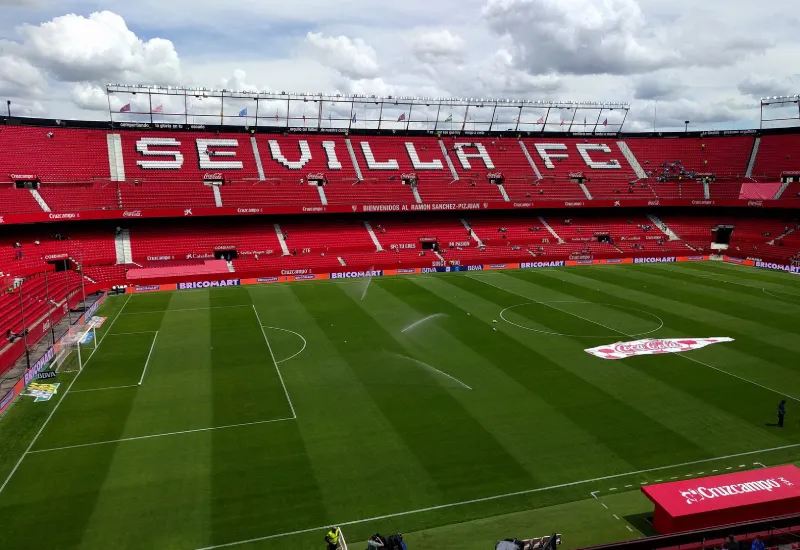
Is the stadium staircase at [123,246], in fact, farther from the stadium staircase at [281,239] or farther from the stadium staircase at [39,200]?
the stadium staircase at [281,239]

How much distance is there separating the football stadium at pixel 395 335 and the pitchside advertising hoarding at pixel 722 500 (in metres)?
0.08

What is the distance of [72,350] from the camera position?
34094mm

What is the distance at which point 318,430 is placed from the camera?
24016 millimetres

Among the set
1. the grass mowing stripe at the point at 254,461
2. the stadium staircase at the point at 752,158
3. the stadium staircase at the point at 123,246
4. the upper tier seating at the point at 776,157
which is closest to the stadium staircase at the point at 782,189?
the upper tier seating at the point at 776,157

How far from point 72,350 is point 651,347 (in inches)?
1354

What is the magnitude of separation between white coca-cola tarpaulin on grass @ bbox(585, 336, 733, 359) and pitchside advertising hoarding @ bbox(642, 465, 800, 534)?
15190mm

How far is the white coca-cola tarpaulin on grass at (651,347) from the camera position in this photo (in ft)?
109

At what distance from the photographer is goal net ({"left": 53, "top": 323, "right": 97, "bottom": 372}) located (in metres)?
31.4

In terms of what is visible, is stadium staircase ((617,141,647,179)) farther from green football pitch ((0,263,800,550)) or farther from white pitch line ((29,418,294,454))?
white pitch line ((29,418,294,454))

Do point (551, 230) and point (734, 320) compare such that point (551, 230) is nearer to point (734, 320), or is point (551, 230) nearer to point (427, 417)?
point (734, 320)

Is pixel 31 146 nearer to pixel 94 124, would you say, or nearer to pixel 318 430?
pixel 94 124

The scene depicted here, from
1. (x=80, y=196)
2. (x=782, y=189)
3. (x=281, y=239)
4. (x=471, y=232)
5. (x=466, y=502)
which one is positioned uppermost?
(x=80, y=196)

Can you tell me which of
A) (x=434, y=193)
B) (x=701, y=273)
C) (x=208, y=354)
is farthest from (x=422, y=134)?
(x=208, y=354)

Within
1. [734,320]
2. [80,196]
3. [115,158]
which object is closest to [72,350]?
[80,196]
